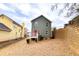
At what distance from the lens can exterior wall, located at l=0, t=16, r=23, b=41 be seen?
2.17 meters

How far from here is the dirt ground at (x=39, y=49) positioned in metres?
2.14

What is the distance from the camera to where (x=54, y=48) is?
85.8 inches

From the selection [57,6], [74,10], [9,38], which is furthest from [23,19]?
[74,10]

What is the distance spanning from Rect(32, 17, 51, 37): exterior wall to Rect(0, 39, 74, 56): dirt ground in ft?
0.32

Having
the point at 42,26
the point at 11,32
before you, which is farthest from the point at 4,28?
the point at 42,26

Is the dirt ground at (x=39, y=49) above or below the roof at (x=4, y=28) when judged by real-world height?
below

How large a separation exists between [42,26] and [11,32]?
379 mm

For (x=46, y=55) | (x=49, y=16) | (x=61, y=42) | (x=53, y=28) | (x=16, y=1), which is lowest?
(x=46, y=55)

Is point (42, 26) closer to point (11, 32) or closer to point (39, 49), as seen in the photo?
point (39, 49)

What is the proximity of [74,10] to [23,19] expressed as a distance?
613 millimetres

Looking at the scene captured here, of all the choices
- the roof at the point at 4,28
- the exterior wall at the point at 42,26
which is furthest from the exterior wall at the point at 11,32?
the exterior wall at the point at 42,26

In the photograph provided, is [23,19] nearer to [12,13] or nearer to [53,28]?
[12,13]

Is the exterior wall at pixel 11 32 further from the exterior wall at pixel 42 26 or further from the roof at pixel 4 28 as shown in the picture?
the exterior wall at pixel 42 26

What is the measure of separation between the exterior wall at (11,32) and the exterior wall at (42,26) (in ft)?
0.66
